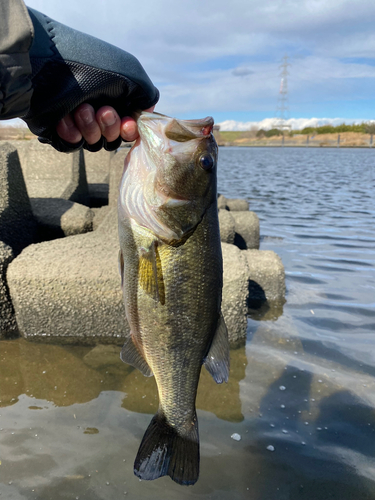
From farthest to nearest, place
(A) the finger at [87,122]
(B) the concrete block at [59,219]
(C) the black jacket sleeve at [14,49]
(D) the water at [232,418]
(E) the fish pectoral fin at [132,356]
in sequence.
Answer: (B) the concrete block at [59,219] < (D) the water at [232,418] < (E) the fish pectoral fin at [132,356] < (A) the finger at [87,122] < (C) the black jacket sleeve at [14,49]

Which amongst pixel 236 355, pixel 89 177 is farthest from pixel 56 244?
pixel 89 177

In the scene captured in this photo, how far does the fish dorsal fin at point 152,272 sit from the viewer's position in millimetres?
2088

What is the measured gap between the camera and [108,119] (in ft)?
7.27

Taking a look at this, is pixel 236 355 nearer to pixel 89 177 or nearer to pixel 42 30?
pixel 42 30

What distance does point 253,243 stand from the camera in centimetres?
823

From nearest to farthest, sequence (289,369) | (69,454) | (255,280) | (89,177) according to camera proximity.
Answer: (69,454), (289,369), (255,280), (89,177)

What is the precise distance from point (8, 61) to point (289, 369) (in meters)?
3.72

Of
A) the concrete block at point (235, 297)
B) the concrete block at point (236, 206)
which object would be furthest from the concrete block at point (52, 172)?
the concrete block at point (236, 206)

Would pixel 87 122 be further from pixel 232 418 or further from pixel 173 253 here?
pixel 232 418

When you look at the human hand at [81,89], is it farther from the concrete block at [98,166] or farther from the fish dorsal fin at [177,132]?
the concrete block at [98,166]

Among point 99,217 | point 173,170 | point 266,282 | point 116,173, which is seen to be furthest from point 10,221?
point 173,170

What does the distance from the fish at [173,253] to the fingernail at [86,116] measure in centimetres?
27

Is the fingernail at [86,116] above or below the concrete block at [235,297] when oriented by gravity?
above

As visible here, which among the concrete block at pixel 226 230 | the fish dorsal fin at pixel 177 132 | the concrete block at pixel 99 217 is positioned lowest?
the concrete block at pixel 226 230
